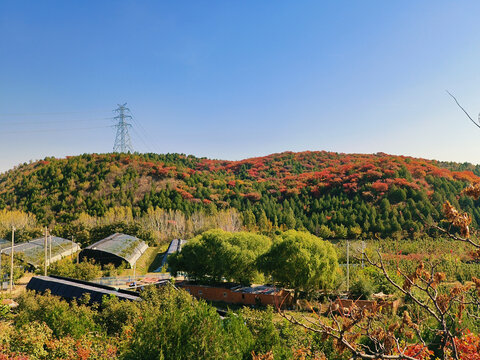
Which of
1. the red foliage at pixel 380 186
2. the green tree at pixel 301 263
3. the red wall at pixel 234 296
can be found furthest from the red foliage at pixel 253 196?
the green tree at pixel 301 263

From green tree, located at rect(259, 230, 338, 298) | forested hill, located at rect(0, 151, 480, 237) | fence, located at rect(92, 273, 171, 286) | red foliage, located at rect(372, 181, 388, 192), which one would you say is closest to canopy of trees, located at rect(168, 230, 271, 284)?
green tree, located at rect(259, 230, 338, 298)

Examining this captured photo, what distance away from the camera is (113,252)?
31.2 m

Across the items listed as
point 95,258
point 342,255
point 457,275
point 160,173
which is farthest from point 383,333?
point 160,173

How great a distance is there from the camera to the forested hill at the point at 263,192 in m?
38.0

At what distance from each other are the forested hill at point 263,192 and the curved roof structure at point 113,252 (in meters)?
12.2

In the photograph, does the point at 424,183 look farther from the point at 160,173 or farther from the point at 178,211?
the point at 160,173

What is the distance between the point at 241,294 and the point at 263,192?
3314 centimetres

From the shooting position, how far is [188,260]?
2389 cm

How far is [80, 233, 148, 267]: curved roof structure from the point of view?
31.1 meters

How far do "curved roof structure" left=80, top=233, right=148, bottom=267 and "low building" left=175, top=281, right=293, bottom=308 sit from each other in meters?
9.75

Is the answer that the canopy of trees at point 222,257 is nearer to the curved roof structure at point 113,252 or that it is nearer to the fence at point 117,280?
the fence at point 117,280

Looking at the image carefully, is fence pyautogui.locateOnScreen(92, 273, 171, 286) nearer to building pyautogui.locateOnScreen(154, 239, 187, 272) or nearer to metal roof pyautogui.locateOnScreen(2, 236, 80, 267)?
metal roof pyautogui.locateOnScreen(2, 236, 80, 267)

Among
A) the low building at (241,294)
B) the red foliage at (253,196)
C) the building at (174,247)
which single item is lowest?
the low building at (241,294)

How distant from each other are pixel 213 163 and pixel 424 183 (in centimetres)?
4927
